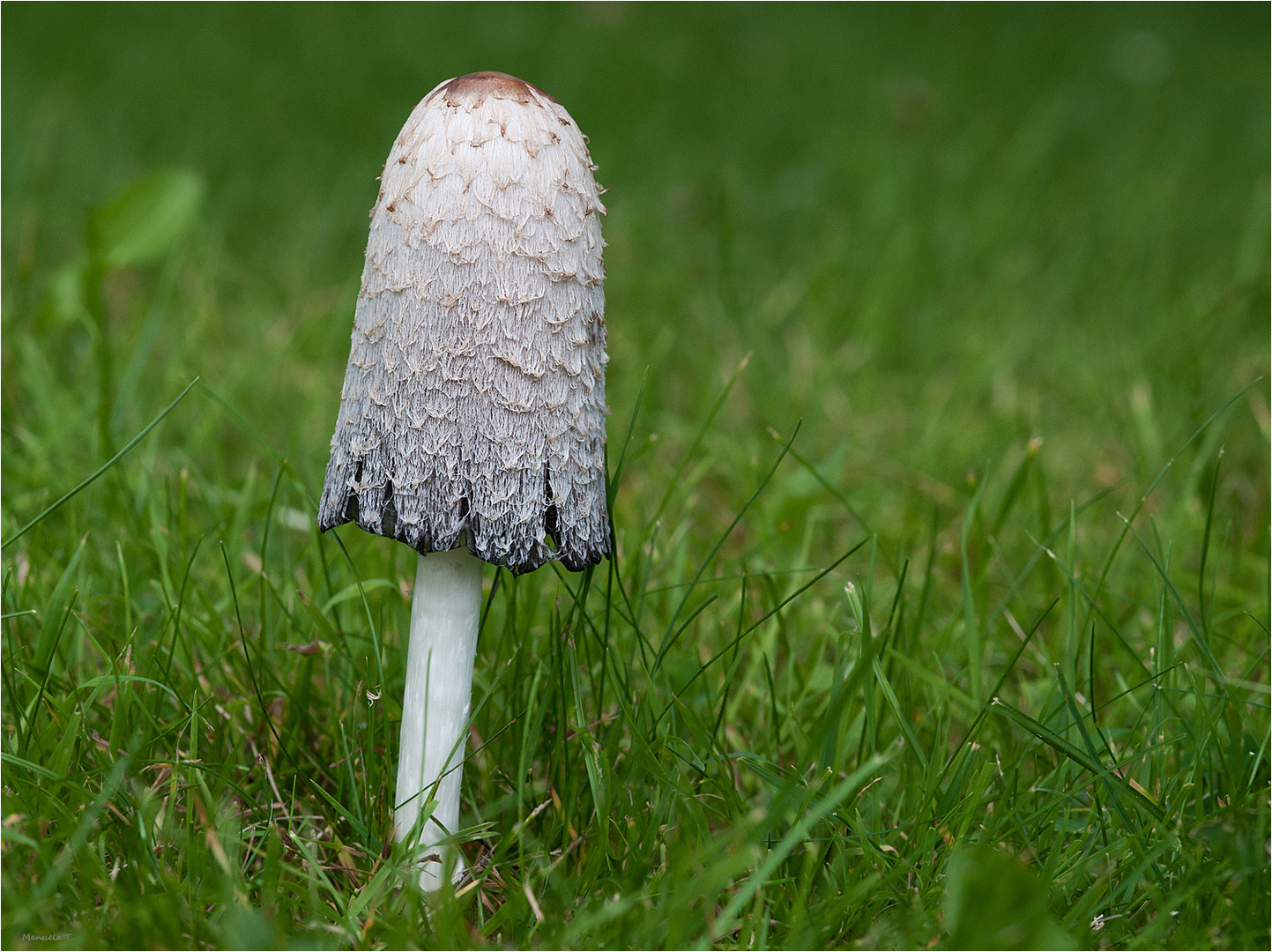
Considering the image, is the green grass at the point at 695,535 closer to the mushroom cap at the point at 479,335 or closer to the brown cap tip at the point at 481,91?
the mushroom cap at the point at 479,335

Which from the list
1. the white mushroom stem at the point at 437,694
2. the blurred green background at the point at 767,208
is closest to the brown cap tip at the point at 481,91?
the white mushroom stem at the point at 437,694

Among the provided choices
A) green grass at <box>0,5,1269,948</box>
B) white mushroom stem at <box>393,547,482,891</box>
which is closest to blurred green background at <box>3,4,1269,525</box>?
green grass at <box>0,5,1269,948</box>

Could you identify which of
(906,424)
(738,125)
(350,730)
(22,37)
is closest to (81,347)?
(350,730)

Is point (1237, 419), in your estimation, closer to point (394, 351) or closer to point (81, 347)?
point (394, 351)

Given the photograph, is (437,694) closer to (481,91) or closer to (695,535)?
(481,91)

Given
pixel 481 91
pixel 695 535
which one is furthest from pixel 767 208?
pixel 481 91

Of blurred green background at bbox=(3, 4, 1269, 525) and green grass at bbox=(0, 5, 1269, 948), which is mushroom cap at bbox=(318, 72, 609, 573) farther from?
blurred green background at bbox=(3, 4, 1269, 525)
